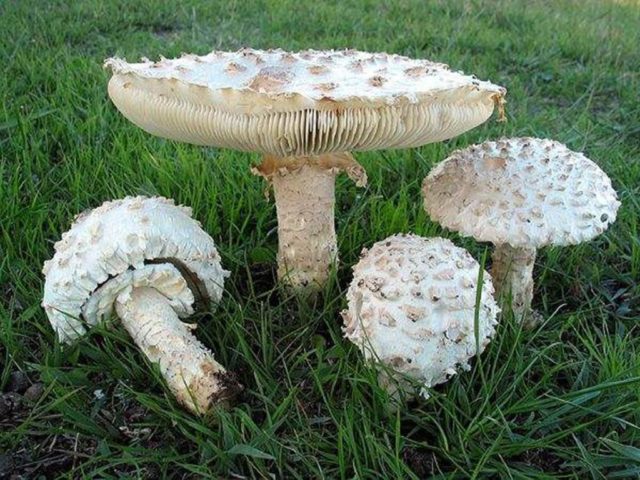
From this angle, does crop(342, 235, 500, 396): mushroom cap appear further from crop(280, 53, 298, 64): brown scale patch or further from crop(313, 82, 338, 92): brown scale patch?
crop(280, 53, 298, 64): brown scale patch

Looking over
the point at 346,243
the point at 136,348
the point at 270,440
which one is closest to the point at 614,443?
the point at 270,440

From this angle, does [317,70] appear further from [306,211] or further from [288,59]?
[306,211]

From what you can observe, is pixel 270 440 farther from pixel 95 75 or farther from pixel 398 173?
pixel 95 75

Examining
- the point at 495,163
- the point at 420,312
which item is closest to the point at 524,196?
the point at 495,163

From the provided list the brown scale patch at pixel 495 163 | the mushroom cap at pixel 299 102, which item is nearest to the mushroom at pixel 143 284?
the mushroom cap at pixel 299 102

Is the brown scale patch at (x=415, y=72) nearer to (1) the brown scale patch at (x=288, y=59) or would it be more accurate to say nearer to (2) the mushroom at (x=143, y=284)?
(1) the brown scale patch at (x=288, y=59)

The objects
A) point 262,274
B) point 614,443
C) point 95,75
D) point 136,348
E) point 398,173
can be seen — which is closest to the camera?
point 614,443
